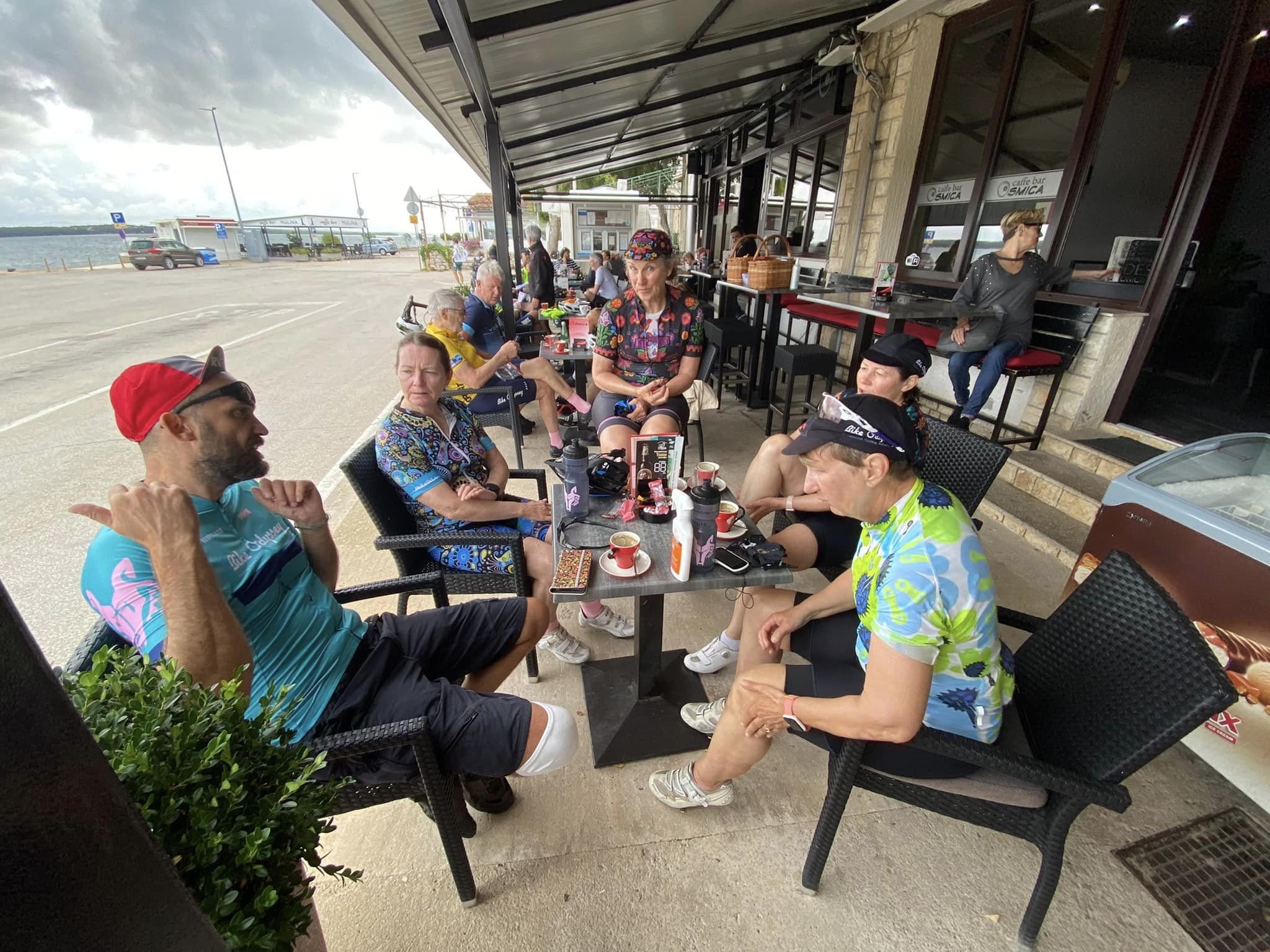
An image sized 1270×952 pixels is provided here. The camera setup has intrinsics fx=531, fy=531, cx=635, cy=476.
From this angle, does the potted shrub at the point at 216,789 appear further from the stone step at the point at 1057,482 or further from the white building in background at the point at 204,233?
the white building in background at the point at 204,233

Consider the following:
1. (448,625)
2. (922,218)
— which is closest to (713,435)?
(922,218)

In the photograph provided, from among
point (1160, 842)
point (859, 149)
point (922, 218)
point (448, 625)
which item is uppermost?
point (859, 149)

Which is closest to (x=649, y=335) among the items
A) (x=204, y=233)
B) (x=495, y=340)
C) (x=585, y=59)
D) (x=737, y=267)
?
(x=495, y=340)

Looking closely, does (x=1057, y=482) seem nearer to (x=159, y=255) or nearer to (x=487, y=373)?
(x=487, y=373)

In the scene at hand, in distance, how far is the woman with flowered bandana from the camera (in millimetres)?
3070

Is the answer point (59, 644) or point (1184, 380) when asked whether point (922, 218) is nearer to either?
point (1184, 380)

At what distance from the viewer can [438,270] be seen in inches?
939

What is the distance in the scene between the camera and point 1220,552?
5.54 feet

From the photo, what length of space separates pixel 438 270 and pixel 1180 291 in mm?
24516

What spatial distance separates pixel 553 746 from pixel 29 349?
1173cm

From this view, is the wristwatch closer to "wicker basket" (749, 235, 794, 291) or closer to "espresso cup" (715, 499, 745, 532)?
"espresso cup" (715, 499, 745, 532)

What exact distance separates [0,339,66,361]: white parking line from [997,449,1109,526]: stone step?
40.4ft

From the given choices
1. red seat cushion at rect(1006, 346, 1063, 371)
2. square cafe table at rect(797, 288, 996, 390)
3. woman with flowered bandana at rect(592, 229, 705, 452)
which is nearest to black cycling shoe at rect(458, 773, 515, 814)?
woman with flowered bandana at rect(592, 229, 705, 452)

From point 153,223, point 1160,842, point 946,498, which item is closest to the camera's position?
point 946,498
